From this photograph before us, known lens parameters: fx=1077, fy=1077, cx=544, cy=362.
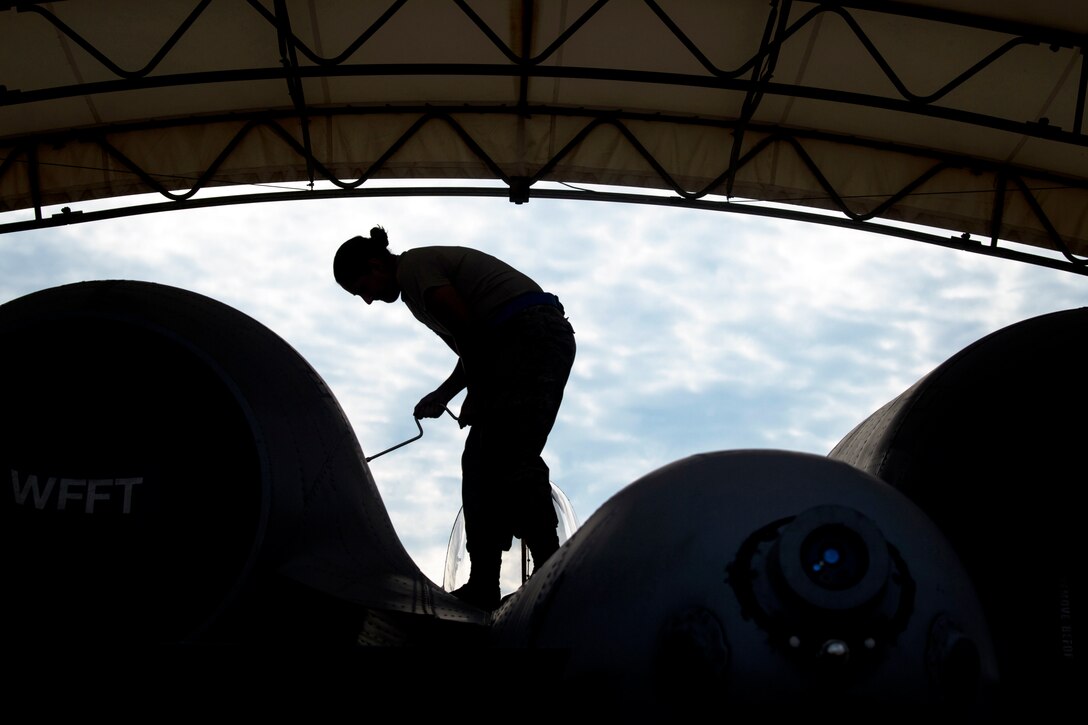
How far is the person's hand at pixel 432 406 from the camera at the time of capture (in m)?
4.82

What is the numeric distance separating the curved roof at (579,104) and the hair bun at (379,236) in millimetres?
5484

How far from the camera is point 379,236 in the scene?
465 centimetres

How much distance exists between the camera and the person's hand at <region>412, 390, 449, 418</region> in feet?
15.8

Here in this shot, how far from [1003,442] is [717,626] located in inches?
60.9

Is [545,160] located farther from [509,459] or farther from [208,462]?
[208,462]

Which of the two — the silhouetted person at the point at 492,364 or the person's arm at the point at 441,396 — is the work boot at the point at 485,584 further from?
the person's arm at the point at 441,396

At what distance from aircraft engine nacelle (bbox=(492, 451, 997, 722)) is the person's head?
246 cm

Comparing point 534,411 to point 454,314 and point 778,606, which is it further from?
point 778,606

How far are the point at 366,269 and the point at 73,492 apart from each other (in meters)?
1.66

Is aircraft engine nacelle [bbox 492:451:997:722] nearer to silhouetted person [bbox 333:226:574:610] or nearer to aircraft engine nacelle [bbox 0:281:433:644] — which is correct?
aircraft engine nacelle [bbox 0:281:433:644]

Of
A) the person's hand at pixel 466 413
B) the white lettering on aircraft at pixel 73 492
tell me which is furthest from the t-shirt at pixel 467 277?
the white lettering on aircraft at pixel 73 492

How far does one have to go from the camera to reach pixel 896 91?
1058 centimetres

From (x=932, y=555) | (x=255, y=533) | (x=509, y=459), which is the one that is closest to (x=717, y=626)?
(x=932, y=555)

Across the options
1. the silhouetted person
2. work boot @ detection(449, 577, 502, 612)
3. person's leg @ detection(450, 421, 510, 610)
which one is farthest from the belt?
work boot @ detection(449, 577, 502, 612)
